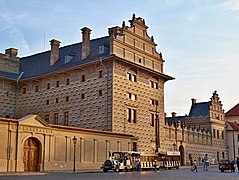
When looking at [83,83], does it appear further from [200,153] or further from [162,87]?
[200,153]

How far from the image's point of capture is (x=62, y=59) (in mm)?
43031

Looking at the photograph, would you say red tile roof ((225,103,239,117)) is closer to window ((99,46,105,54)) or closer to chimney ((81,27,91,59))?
chimney ((81,27,91,59))

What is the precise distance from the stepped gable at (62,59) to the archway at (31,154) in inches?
486

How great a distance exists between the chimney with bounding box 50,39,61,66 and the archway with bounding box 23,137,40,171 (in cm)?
1634

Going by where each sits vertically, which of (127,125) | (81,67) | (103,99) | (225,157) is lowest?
(225,157)

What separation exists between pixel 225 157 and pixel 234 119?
16452mm

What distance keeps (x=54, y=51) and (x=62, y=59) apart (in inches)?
59.5

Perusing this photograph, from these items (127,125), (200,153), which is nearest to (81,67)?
(127,125)

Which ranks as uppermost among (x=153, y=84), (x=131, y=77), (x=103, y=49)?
(x=103, y=49)

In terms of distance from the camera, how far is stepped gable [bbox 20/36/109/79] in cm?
3931

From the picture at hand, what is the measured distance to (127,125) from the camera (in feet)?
124

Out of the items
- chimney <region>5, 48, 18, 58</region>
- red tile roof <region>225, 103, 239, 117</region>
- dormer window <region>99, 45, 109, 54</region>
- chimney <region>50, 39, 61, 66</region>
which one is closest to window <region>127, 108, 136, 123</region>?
dormer window <region>99, 45, 109, 54</region>

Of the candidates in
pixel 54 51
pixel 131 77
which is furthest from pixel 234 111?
pixel 54 51

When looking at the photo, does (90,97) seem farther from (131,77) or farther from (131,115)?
(131,77)
